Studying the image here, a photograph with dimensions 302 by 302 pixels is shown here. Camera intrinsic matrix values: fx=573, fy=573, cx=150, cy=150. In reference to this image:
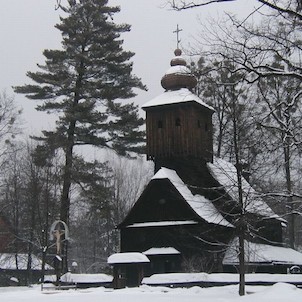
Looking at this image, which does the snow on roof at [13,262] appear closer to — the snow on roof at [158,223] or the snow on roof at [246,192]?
the snow on roof at [158,223]

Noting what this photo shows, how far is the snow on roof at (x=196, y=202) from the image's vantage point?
3147 centimetres

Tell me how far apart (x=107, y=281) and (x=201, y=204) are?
268 inches

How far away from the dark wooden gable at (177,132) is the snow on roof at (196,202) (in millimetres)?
1628

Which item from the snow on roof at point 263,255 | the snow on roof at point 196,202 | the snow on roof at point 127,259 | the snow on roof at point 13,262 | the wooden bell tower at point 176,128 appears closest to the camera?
the snow on roof at point 127,259

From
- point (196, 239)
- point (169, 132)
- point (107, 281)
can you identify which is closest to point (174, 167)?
point (169, 132)

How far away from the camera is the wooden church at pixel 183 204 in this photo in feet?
101

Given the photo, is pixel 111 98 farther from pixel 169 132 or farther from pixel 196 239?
pixel 196 239

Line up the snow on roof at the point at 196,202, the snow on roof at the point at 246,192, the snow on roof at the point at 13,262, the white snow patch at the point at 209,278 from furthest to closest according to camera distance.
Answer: the snow on roof at the point at 13,262
the snow on roof at the point at 196,202
the white snow patch at the point at 209,278
the snow on roof at the point at 246,192

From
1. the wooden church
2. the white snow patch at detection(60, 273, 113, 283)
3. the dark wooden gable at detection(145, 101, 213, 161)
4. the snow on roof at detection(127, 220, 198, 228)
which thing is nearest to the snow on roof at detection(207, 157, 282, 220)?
the wooden church

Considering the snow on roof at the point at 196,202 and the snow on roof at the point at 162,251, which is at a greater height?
the snow on roof at the point at 196,202

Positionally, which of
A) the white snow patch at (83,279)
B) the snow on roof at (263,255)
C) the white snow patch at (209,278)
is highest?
the snow on roof at (263,255)

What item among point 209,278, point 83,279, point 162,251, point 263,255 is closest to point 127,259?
point 209,278

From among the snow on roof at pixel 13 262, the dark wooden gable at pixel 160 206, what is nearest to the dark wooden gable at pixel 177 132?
the dark wooden gable at pixel 160 206

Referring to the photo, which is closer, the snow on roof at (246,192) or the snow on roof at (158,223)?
the snow on roof at (246,192)
